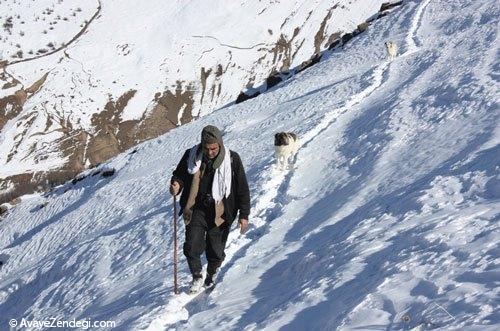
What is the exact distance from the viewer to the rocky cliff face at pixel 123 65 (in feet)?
131

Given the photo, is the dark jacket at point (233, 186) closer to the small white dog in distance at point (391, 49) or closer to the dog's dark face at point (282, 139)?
the dog's dark face at point (282, 139)

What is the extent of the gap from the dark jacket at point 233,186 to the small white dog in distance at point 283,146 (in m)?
5.28

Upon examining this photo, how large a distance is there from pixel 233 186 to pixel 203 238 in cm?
66

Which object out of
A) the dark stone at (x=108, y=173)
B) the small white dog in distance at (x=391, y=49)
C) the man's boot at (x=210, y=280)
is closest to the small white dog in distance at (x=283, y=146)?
the man's boot at (x=210, y=280)

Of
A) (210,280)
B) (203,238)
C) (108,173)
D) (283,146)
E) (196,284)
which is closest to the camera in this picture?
(203,238)

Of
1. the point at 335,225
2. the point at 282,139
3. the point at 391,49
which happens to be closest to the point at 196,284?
the point at 335,225

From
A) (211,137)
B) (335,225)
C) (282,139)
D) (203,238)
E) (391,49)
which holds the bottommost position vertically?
(391,49)

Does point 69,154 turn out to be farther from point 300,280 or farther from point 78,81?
point 300,280

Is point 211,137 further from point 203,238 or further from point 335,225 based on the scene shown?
point 335,225

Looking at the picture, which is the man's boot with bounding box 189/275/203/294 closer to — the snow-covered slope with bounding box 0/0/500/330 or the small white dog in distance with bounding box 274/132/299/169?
the snow-covered slope with bounding box 0/0/500/330

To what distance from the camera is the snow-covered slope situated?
176 inches

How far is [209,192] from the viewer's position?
5551 mm

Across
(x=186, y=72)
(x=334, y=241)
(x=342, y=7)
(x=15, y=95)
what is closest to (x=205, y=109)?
(x=186, y=72)

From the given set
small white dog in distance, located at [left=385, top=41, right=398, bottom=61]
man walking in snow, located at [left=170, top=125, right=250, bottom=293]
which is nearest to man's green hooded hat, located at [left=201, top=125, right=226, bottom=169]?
man walking in snow, located at [left=170, top=125, right=250, bottom=293]
